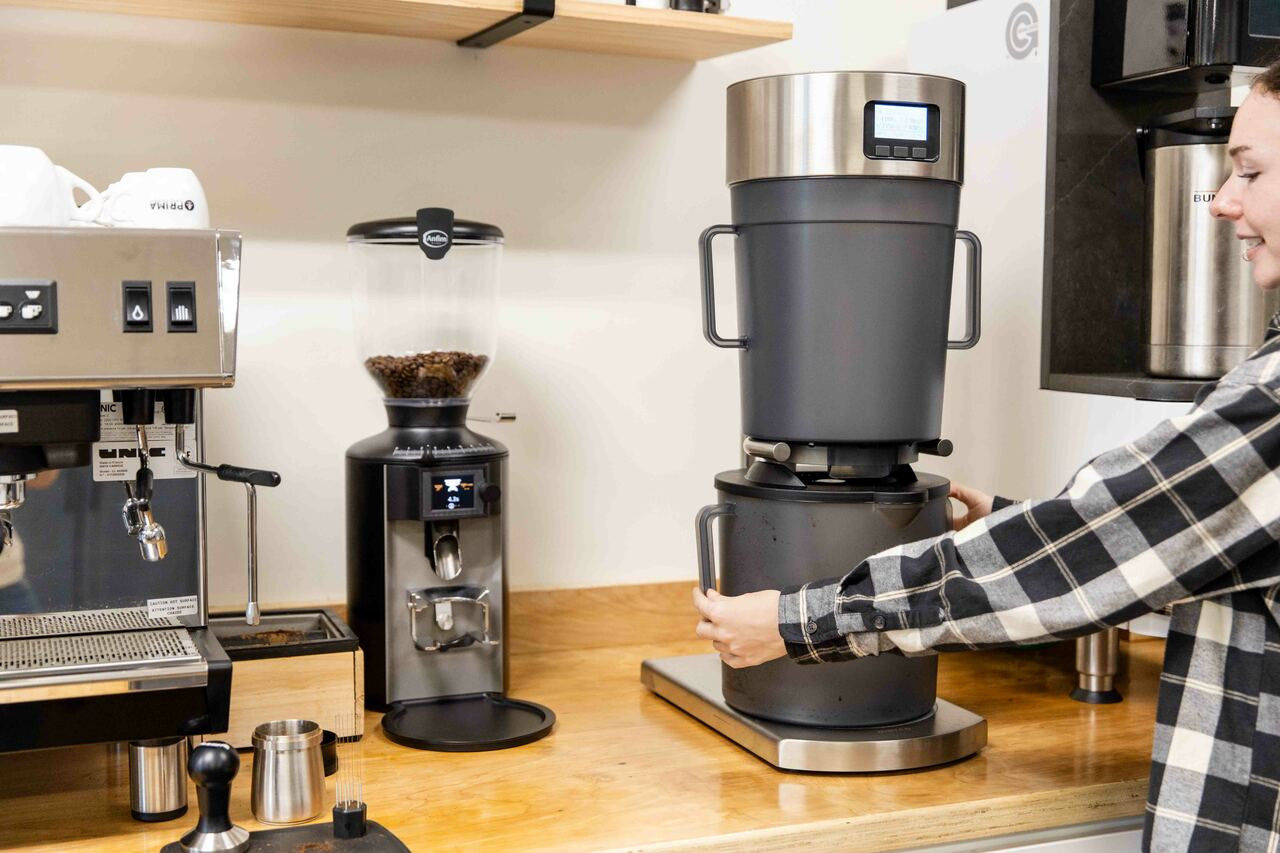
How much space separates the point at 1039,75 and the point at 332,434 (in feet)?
3.11

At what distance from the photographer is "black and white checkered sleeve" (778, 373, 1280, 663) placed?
983mm

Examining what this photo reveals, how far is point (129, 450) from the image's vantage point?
125 cm

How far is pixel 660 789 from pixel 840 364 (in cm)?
43

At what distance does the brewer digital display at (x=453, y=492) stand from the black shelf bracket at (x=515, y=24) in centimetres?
51

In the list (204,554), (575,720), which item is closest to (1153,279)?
(575,720)

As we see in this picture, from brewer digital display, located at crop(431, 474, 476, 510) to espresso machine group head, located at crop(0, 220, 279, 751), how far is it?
223 mm

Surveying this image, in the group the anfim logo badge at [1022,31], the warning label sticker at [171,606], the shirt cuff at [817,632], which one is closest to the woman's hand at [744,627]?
the shirt cuff at [817,632]

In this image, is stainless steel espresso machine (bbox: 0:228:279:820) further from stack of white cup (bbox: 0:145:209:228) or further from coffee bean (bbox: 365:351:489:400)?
coffee bean (bbox: 365:351:489:400)

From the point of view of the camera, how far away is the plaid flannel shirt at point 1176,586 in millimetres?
988

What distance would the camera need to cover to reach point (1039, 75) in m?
1.56

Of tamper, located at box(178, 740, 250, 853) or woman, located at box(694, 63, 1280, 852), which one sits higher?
woman, located at box(694, 63, 1280, 852)

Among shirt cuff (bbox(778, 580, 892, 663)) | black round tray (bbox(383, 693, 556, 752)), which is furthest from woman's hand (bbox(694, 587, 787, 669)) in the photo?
black round tray (bbox(383, 693, 556, 752))

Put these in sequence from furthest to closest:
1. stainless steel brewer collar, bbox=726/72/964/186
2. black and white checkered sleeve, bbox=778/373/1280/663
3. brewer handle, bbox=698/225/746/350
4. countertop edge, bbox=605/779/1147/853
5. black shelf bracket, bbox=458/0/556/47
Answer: black shelf bracket, bbox=458/0/556/47
brewer handle, bbox=698/225/746/350
stainless steel brewer collar, bbox=726/72/964/186
countertop edge, bbox=605/779/1147/853
black and white checkered sleeve, bbox=778/373/1280/663

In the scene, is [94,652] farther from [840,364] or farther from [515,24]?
[515,24]
